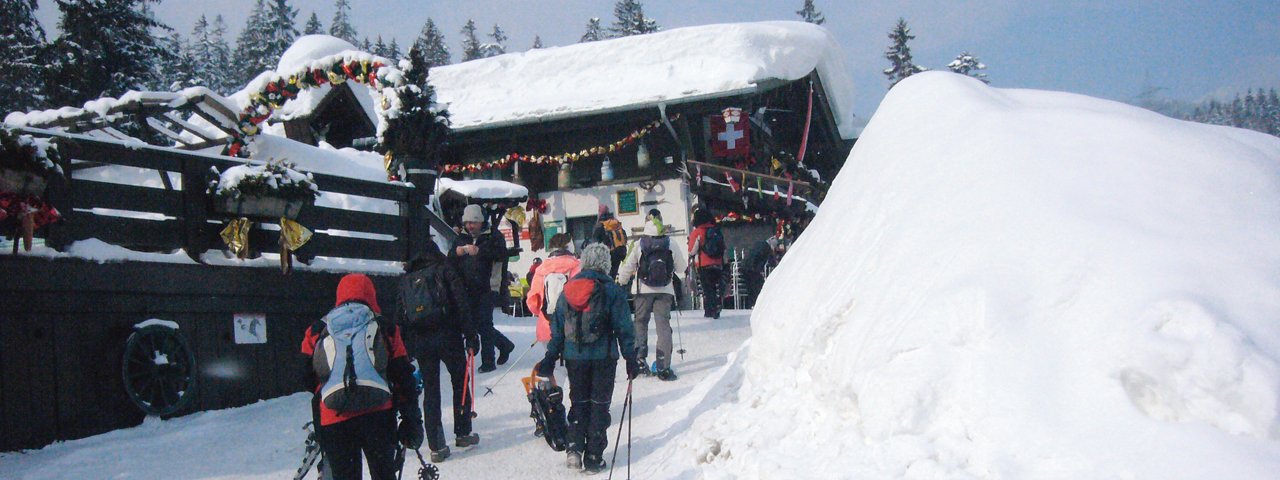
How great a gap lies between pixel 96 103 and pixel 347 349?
9.88m

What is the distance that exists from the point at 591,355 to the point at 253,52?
191 ft

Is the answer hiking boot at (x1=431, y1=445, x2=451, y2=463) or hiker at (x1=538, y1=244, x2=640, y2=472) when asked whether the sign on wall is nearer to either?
hiking boot at (x1=431, y1=445, x2=451, y2=463)

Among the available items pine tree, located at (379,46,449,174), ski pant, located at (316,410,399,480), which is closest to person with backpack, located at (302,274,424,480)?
ski pant, located at (316,410,399,480)

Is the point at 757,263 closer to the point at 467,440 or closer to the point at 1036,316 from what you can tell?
the point at 467,440

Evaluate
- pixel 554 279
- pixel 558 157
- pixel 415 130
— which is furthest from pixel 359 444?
pixel 558 157

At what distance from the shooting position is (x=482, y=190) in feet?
61.0

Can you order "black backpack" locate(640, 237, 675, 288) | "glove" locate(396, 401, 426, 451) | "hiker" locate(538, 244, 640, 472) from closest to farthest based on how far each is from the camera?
"glove" locate(396, 401, 426, 451), "hiker" locate(538, 244, 640, 472), "black backpack" locate(640, 237, 675, 288)

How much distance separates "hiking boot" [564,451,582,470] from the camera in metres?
6.88

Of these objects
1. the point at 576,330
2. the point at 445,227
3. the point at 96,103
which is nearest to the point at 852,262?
the point at 576,330

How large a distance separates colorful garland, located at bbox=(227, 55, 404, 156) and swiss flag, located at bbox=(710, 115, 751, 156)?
388 inches

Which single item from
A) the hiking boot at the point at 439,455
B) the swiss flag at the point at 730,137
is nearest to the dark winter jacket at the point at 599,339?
the hiking boot at the point at 439,455

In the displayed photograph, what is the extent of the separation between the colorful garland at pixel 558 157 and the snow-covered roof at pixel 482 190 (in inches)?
145

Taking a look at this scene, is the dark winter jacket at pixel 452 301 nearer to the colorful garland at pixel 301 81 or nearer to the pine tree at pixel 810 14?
the colorful garland at pixel 301 81

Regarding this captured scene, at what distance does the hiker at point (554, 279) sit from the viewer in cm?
874
